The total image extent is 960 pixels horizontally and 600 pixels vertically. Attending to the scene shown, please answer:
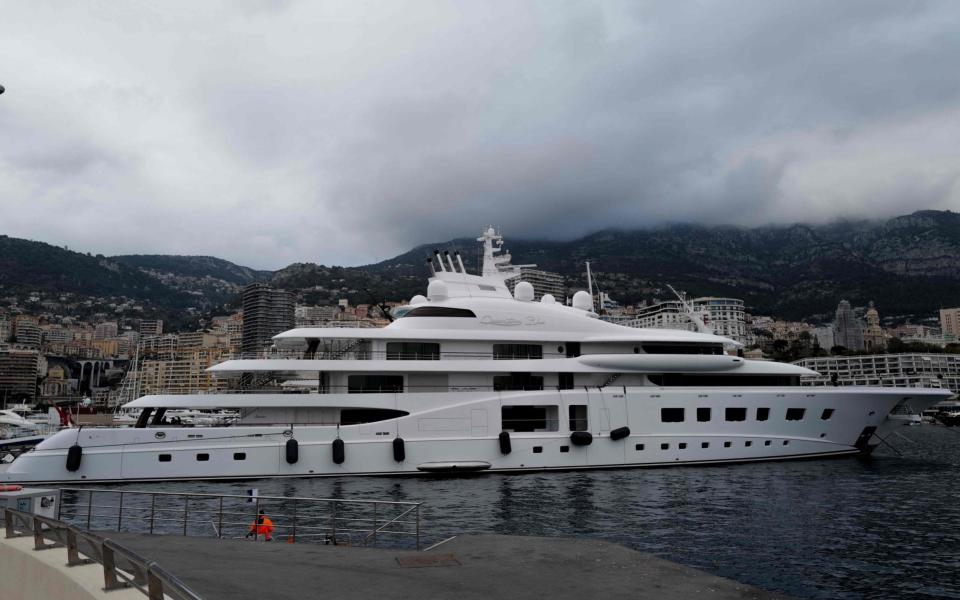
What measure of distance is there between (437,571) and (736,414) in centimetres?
1665

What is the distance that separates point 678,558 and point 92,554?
842 centimetres

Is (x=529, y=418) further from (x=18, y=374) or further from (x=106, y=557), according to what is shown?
(x=18, y=374)

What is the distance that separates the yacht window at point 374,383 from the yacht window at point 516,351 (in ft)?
10.6

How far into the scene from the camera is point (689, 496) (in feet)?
51.7

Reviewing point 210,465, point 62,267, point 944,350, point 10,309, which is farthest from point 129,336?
point 944,350

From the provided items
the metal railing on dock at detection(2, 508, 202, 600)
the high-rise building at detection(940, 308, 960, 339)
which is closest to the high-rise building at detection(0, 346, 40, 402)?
the metal railing on dock at detection(2, 508, 202, 600)

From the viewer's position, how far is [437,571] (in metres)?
6.81

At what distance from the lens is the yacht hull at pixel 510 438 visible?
719 inches

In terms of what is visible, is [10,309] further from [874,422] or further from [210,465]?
[874,422]

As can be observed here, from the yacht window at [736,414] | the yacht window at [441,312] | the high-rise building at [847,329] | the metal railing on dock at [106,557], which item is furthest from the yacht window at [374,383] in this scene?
the high-rise building at [847,329]

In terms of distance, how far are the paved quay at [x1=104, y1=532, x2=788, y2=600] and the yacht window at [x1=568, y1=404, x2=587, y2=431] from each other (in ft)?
40.0

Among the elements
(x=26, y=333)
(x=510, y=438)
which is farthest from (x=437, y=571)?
(x=26, y=333)

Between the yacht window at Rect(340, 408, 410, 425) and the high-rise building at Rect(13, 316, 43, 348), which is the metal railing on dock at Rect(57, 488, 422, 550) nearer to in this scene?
the yacht window at Rect(340, 408, 410, 425)

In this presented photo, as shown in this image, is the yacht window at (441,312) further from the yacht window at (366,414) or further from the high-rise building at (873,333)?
the high-rise building at (873,333)
